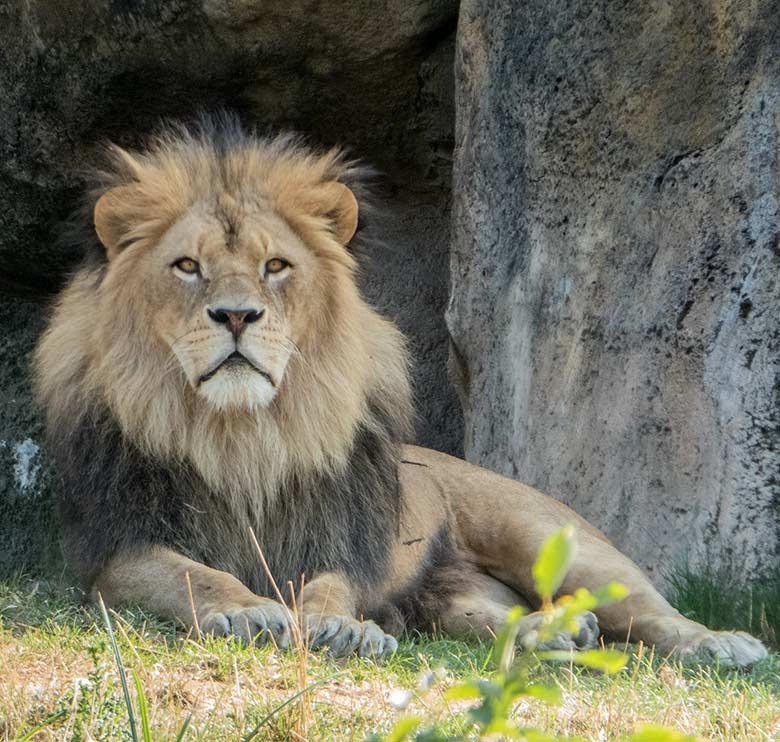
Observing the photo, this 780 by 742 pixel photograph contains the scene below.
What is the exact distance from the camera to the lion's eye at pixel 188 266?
3.78 m

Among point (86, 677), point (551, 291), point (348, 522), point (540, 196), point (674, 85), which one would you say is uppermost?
point (674, 85)

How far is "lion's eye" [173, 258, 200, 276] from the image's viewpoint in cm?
378

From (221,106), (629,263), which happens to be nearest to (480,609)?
(629,263)

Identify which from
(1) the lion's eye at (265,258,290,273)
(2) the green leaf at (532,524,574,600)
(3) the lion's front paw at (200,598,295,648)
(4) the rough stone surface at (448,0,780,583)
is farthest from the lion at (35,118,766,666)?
(2) the green leaf at (532,524,574,600)

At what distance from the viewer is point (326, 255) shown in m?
4.04

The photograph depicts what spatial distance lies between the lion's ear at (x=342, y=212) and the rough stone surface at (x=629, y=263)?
1.16m

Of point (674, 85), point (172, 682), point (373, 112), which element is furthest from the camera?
point (373, 112)

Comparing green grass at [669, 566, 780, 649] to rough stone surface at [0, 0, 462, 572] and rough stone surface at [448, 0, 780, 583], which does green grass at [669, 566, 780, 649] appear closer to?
rough stone surface at [448, 0, 780, 583]

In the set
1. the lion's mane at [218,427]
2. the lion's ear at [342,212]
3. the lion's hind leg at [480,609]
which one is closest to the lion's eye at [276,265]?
the lion's mane at [218,427]

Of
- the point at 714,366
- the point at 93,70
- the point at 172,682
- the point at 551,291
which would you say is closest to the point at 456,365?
the point at 551,291

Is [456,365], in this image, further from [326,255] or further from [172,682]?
[172,682]

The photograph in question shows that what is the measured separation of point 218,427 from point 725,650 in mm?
1539

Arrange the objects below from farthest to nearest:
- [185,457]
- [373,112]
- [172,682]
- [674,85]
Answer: [373,112] < [674,85] < [185,457] < [172,682]

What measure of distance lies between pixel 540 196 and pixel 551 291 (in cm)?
38
